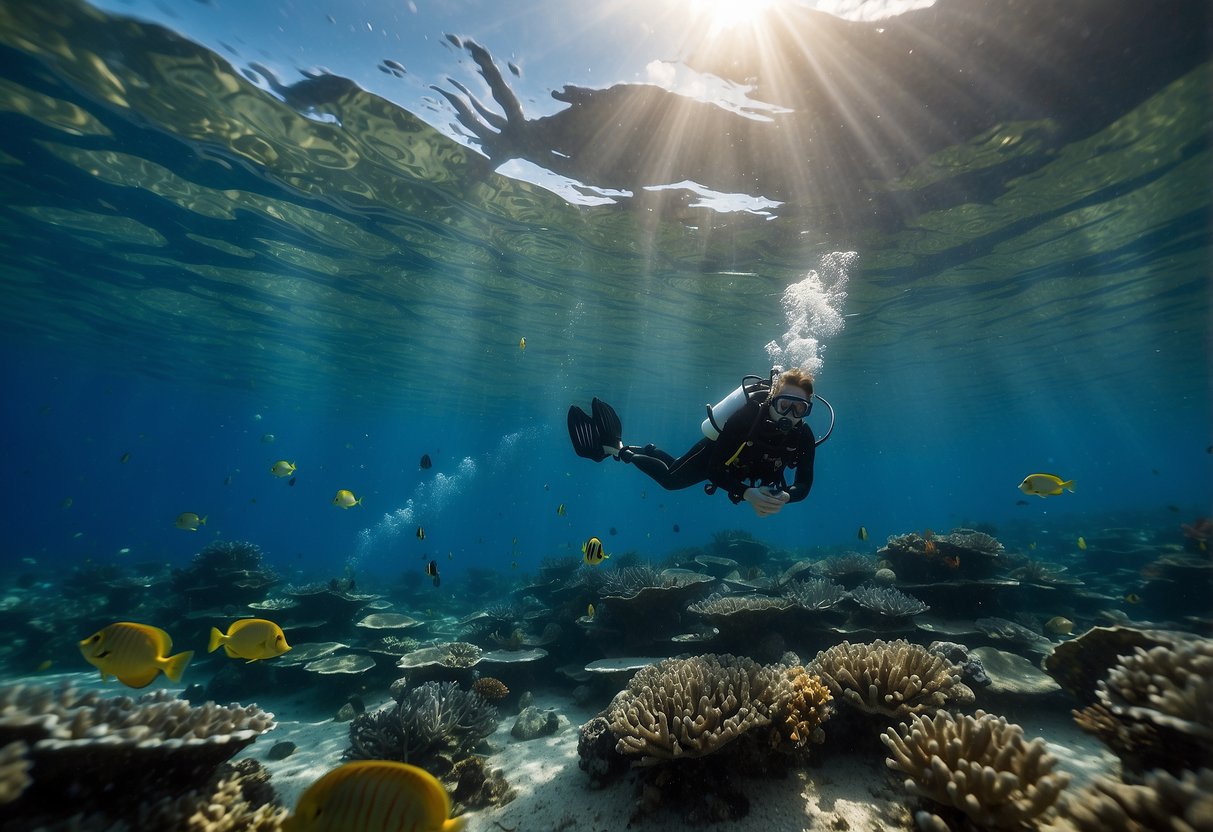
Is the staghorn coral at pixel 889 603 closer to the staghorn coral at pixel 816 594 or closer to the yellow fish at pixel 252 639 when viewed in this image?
the staghorn coral at pixel 816 594

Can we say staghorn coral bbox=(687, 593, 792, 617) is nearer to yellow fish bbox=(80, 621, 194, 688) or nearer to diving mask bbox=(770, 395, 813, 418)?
diving mask bbox=(770, 395, 813, 418)

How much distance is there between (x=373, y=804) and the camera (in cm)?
236

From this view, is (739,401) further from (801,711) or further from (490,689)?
(490,689)

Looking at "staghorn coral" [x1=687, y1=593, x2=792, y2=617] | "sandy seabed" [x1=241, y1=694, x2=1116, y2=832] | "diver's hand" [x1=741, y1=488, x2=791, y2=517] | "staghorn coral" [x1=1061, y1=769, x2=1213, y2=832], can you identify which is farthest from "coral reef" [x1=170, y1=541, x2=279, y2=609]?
"staghorn coral" [x1=1061, y1=769, x2=1213, y2=832]

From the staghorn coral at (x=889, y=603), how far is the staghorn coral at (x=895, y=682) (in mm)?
2498

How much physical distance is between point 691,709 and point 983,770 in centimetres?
199

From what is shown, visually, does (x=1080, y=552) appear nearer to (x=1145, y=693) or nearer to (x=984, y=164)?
(x=984, y=164)

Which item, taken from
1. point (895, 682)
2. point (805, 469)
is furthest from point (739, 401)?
point (895, 682)

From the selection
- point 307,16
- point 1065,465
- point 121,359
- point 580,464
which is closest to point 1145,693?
point 307,16

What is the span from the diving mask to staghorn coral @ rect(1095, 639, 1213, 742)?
10.7ft

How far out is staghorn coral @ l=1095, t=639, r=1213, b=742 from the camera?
9.32 ft

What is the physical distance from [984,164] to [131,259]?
1107 inches

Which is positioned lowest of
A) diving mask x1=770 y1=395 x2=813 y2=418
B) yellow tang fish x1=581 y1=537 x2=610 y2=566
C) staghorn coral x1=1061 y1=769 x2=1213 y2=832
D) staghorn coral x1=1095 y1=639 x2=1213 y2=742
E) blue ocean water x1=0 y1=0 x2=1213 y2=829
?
staghorn coral x1=1061 y1=769 x2=1213 y2=832

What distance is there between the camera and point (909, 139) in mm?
11250
